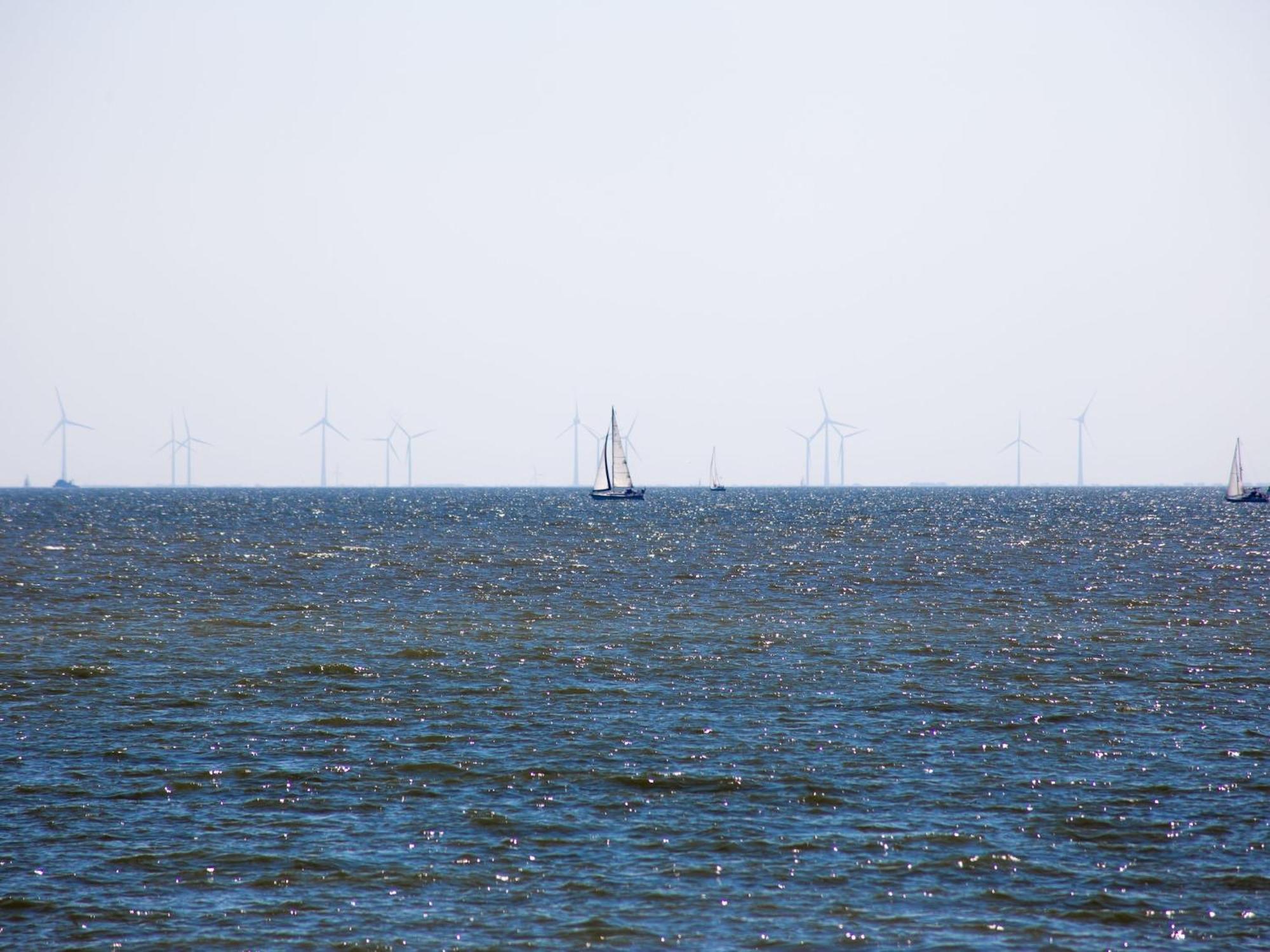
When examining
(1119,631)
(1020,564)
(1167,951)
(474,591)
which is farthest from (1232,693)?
(1020,564)

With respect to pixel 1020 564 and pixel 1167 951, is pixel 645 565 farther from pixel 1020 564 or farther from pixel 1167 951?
pixel 1167 951

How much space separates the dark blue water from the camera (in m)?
21.0

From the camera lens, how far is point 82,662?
4462 centimetres

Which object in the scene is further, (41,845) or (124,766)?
(124,766)

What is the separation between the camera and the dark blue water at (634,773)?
69.1ft

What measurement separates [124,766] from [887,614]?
38333 mm

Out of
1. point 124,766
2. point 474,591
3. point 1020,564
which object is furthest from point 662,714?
point 1020,564

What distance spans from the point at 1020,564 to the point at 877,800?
231 ft

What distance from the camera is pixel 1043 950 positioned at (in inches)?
769

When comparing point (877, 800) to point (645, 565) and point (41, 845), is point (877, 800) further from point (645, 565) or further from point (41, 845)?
point (645, 565)

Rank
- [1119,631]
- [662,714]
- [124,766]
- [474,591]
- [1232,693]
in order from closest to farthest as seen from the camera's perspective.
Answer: [124,766], [662,714], [1232,693], [1119,631], [474,591]

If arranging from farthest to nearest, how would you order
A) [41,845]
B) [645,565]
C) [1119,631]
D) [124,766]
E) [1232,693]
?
[645,565]
[1119,631]
[1232,693]
[124,766]
[41,845]

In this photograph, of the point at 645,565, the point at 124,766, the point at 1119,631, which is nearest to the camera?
the point at 124,766

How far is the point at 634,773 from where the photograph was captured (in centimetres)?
2938
